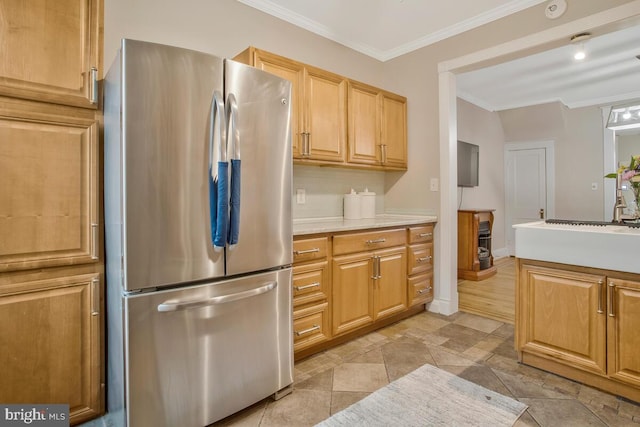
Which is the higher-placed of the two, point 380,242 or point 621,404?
point 380,242

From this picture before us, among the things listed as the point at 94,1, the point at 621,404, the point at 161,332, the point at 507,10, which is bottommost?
the point at 621,404

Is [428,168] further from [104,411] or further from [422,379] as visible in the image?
[104,411]

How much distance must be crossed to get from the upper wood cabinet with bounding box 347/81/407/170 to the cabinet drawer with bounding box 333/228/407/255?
0.69m

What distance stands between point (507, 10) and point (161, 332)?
10.8ft

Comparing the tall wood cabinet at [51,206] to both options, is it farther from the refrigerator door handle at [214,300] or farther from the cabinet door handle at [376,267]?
the cabinet door handle at [376,267]

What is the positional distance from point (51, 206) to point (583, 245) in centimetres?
276

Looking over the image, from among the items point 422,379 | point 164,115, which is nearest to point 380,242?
point 422,379

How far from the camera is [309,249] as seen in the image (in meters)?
2.20

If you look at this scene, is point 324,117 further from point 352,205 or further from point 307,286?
point 307,286

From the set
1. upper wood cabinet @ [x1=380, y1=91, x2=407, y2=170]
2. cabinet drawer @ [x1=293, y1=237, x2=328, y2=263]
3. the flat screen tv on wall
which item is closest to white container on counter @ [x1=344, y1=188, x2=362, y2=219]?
upper wood cabinet @ [x1=380, y1=91, x2=407, y2=170]

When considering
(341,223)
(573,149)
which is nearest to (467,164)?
(573,149)

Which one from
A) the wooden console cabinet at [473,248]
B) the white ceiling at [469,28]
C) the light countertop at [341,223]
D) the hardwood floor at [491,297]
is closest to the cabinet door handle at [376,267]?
the light countertop at [341,223]

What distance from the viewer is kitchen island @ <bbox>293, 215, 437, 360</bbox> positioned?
2207 millimetres

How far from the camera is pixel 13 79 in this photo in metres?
1.42
